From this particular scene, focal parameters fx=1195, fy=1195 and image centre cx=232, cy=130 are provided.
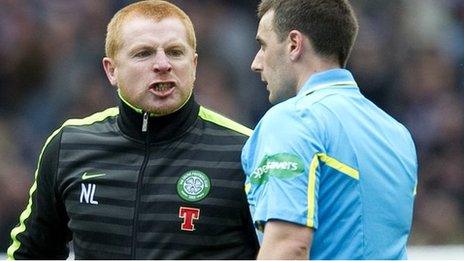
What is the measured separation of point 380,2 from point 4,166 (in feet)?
10.1

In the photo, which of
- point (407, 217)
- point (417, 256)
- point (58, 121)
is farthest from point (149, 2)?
point (58, 121)

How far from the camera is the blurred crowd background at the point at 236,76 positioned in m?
7.60

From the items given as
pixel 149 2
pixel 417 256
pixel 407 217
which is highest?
pixel 149 2

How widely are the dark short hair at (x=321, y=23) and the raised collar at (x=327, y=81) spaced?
2.7 inches

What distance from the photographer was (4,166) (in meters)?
7.40

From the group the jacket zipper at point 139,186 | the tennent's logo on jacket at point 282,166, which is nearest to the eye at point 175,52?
the jacket zipper at point 139,186

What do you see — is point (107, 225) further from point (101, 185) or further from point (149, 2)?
point (149, 2)

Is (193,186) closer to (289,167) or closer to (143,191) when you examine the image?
(143,191)

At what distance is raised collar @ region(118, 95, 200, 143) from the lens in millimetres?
3945

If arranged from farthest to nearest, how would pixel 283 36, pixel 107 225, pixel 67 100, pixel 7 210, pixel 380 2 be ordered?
1. pixel 380 2
2. pixel 67 100
3. pixel 7 210
4. pixel 107 225
5. pixel 283 36

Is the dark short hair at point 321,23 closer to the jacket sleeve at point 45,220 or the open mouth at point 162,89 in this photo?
the open mouth at point 162,89

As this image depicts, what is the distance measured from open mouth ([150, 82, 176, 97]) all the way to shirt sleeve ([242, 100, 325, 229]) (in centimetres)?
65

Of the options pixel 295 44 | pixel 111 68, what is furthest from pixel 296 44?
pixel 111 68

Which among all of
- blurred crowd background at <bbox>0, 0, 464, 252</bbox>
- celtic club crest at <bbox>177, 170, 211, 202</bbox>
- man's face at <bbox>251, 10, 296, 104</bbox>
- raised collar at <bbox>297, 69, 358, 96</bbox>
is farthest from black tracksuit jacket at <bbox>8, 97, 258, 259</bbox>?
blurred crowd background at <bbox>0, 0, 464, 252</bbox>
